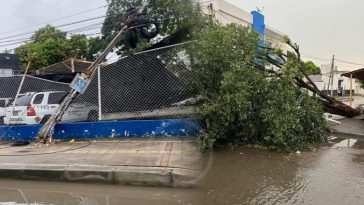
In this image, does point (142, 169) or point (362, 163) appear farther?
Result: point (362, 163)

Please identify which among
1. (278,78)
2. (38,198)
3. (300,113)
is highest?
(278,78)

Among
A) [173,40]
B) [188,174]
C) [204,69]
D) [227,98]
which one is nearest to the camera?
[188,174]

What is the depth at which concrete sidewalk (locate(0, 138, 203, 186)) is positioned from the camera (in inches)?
273

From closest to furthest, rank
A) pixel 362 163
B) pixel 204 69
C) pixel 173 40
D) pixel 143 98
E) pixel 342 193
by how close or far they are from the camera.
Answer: pixel 342 193 → pixel 362 163 → pixel 204 69 → pixel 143 98 → pixel 173 40

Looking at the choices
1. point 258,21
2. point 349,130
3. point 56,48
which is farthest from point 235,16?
point 56,48

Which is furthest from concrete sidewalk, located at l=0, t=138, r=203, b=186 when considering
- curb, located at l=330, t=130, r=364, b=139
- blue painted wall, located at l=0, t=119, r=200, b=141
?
curb, located at l=330, t=130, r=364, b=139

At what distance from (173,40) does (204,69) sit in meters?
4.61

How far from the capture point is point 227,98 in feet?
30.6

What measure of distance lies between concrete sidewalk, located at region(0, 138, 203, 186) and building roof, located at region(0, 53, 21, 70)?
3157cm

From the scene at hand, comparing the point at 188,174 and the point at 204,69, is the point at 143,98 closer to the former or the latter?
the point at 204,69

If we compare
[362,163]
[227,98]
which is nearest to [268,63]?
[227,98]

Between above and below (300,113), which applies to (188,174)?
below

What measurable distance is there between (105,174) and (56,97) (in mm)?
6977

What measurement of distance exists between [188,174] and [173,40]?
27.5 feet
